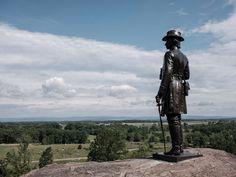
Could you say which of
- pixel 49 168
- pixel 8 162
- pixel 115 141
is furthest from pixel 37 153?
pixel 49 168

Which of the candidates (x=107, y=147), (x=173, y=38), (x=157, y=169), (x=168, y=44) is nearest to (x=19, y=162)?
(x=107, y=147)

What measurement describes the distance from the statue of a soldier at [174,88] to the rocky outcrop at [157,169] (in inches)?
27.4

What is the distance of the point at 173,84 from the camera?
11.4 m

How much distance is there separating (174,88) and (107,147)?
47.8 m

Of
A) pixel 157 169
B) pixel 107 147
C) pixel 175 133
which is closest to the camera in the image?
pixel 157 169

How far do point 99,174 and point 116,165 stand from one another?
2.28 feet

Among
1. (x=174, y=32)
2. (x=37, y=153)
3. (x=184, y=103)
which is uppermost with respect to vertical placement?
(x=174, y=32)

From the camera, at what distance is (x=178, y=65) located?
37.7 feet

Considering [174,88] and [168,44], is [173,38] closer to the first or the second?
[168,44]

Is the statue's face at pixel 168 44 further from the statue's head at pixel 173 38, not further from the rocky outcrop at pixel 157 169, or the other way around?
the rocky outcrop at pixel 157 169

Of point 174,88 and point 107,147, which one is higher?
point 174,88

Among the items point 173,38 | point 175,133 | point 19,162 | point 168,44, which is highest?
point 173,38

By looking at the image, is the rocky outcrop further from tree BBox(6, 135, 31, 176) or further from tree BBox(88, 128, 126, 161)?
tree BBox(6, 135, 31, 176)

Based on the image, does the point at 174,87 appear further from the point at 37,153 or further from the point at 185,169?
the point at 37,153
